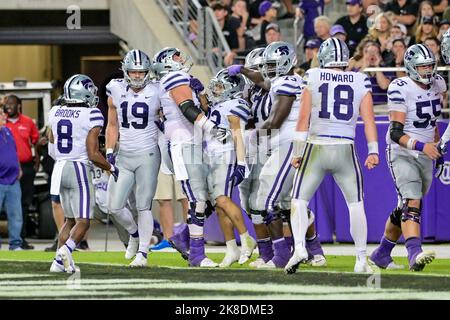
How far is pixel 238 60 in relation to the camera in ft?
63.0

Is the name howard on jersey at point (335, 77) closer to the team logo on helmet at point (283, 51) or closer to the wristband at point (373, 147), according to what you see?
the wristband at point (373, 147)

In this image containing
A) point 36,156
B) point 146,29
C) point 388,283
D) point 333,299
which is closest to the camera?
point 333,299

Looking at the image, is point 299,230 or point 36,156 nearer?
point 299,230

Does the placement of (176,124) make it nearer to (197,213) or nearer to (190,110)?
(190,110)

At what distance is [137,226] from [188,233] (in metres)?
0.65

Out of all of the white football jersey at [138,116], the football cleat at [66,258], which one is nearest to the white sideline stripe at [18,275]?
the football cleat at [66,258]

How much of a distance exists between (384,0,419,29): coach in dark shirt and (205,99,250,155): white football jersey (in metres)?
5.52

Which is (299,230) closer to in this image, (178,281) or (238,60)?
(178,281)

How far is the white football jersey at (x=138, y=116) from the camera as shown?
13.7 meters

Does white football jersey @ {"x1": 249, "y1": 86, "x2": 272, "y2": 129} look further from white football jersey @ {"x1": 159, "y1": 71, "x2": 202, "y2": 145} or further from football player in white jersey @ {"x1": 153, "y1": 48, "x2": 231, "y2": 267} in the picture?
white football jersey @ {"x1": 159, "y1": 71, "x2": 202, "y2": 145}

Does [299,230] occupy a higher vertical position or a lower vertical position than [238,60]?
lower

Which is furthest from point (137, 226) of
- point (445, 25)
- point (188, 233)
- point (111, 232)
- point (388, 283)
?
point (111, 232)

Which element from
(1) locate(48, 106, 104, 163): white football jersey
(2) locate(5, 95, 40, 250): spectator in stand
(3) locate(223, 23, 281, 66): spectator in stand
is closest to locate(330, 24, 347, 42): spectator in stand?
(3) locate(223, 23, 281, 66): spectator in stand

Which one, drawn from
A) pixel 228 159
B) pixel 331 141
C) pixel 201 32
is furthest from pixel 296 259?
pixel 201 32
